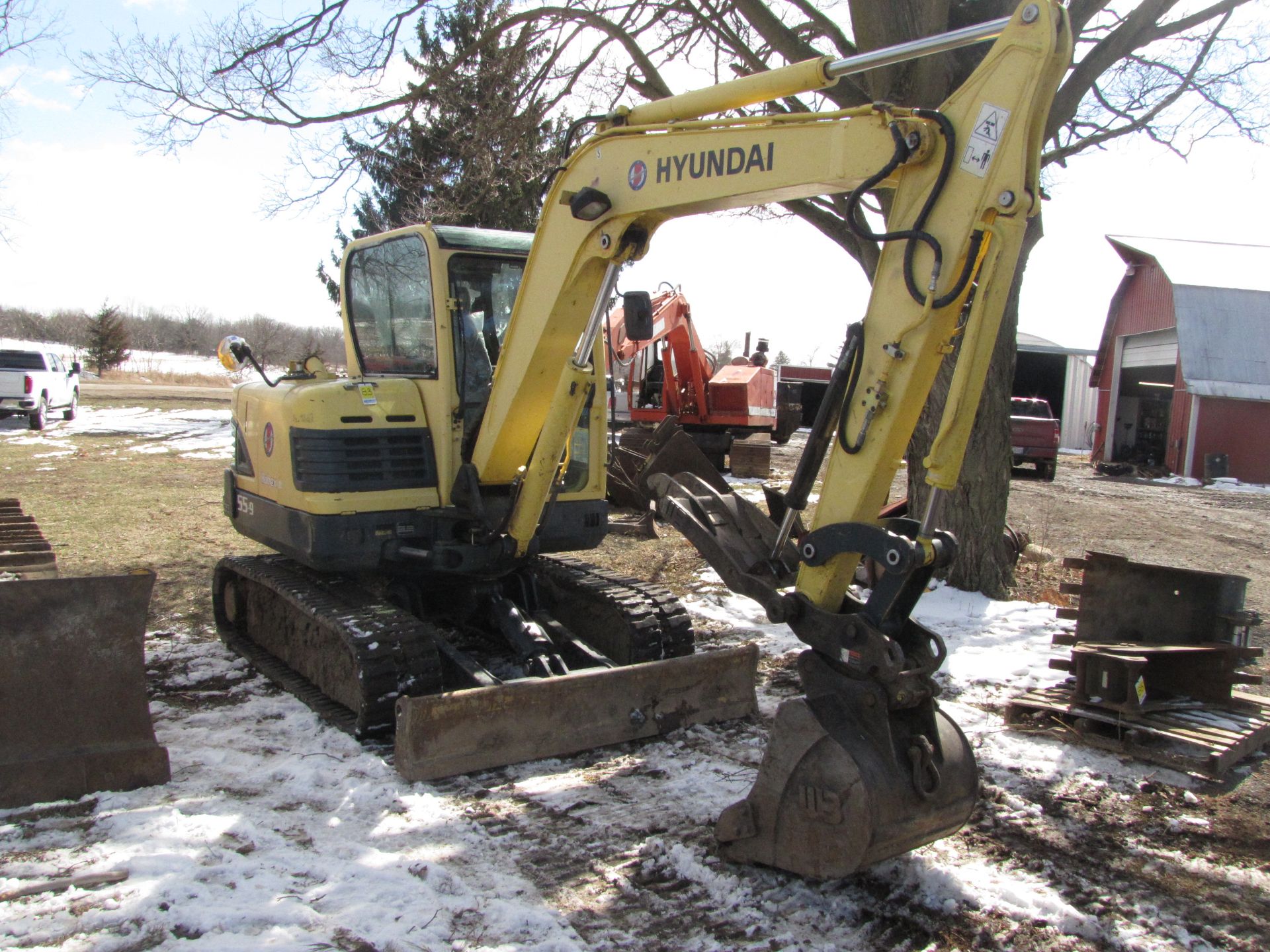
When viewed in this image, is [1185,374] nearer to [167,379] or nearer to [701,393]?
[701,393]

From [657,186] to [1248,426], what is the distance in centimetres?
2381

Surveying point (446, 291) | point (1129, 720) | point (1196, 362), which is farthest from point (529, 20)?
point (1196, 362)

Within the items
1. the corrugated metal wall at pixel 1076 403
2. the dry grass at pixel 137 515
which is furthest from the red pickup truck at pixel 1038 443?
the dry grass at pixel 137 515

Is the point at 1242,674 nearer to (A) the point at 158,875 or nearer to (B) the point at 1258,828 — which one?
(B) the point at 1258,828

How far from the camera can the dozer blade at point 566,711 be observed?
4.32m

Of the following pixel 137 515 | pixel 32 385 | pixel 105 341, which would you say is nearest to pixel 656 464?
pixel 137 515

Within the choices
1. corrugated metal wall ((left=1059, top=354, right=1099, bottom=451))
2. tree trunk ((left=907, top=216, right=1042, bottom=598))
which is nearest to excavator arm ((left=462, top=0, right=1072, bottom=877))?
tree trunk ((left=907, top=216, right=1042, bottom=598))

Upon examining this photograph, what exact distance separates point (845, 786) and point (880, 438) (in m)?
1.21

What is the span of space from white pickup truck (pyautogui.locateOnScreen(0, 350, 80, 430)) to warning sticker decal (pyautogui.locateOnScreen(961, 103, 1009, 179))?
21.4 metres

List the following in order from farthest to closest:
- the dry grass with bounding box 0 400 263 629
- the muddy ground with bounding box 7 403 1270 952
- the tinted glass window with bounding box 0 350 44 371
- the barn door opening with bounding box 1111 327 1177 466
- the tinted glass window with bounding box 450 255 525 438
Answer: the barn door opening with bounding box 1111 327 1177 466 < the tinted glass window with bounding box 0 350 44 371 < the dry grass with bounding box 0 400 263 629 < the tinted glass window with bounding box 450 255 525 438 < the muddy ground with bounding box 7 403 1270 952

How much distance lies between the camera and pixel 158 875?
3322 millimetres

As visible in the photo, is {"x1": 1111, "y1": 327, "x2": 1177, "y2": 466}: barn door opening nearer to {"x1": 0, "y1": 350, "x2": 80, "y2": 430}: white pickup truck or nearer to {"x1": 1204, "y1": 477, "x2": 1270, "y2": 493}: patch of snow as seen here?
{"x1": 1204, "y1": 477, "x2": 1270, "y2": 493}: patch of snow

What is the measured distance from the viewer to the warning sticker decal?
330 cm

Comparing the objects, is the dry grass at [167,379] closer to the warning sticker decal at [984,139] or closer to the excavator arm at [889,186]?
the excavator arm at [889,186]
